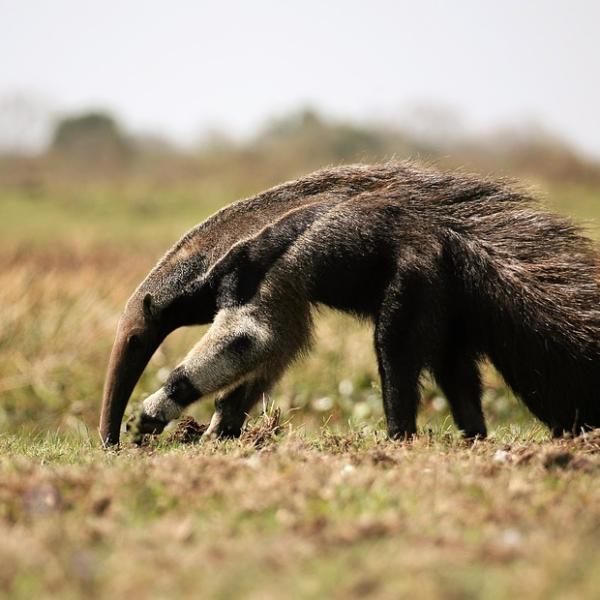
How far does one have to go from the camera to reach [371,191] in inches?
253

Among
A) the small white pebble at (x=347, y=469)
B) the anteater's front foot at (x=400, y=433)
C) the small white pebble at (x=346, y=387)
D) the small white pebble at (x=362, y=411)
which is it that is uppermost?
the small white pebble at (x=347, y=469)

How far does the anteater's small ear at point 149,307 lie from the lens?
6.95 m

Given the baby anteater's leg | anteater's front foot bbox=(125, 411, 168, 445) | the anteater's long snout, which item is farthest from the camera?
the anteater's long snout

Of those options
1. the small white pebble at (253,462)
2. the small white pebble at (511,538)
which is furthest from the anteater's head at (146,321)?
the small white pebble at (511,538)

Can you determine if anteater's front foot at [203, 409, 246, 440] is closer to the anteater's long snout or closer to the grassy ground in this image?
the grassy ground

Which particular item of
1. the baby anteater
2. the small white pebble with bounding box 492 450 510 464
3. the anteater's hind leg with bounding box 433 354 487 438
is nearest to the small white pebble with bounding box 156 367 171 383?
the baby anteater

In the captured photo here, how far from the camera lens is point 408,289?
5965mm

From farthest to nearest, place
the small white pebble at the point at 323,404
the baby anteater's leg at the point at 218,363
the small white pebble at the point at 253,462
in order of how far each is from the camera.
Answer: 1. the small white pebble at the point at 323,404
2. the baby anteater's leg at the point at 218,363
3. the small white pebble at the point at 253,462

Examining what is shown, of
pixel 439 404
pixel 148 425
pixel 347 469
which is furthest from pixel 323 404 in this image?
pixel 347 469

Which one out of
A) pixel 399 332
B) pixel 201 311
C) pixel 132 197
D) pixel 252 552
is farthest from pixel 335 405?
pixel 132 197

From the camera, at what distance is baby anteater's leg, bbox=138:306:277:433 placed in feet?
20.8

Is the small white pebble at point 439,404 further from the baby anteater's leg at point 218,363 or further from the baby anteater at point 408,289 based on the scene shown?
the baby anteater's leg at point 218,363

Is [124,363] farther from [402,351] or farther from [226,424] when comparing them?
[402,351]

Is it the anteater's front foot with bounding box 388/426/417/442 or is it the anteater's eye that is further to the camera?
the anteater's eye
